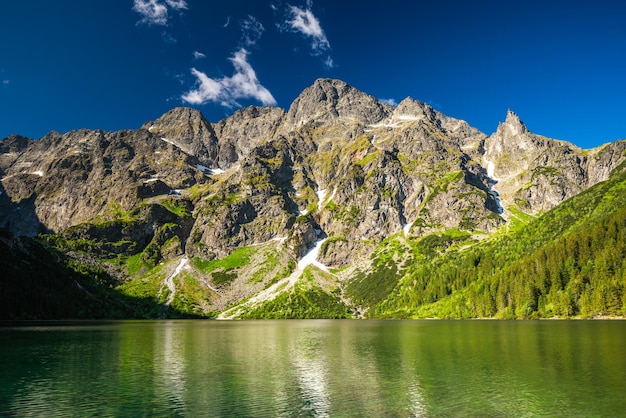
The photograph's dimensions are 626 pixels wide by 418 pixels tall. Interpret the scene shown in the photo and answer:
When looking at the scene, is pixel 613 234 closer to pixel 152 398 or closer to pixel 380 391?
pixel 380 391

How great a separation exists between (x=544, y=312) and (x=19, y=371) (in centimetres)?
17783

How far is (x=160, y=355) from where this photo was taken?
71.1m

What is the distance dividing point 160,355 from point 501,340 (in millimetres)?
65887

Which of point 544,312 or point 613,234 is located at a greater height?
point 613,234

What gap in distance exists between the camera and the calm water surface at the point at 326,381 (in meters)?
34.3

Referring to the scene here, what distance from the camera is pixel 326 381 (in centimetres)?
4691

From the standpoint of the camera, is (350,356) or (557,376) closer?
(557,376)

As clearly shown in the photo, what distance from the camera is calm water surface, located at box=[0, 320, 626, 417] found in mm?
34312

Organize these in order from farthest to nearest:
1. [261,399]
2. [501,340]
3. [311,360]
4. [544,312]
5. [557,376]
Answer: [544,312]
[501,340]
[311,360]
[557,376]
[261,399]

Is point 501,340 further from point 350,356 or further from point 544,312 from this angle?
point 544,312

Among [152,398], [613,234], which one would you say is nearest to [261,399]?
[152,398]

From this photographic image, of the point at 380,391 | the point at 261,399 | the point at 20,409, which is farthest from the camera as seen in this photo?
the point at 380,391

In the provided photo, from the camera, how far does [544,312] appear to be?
16988cm

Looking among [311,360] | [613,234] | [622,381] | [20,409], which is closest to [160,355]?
[311,360]
